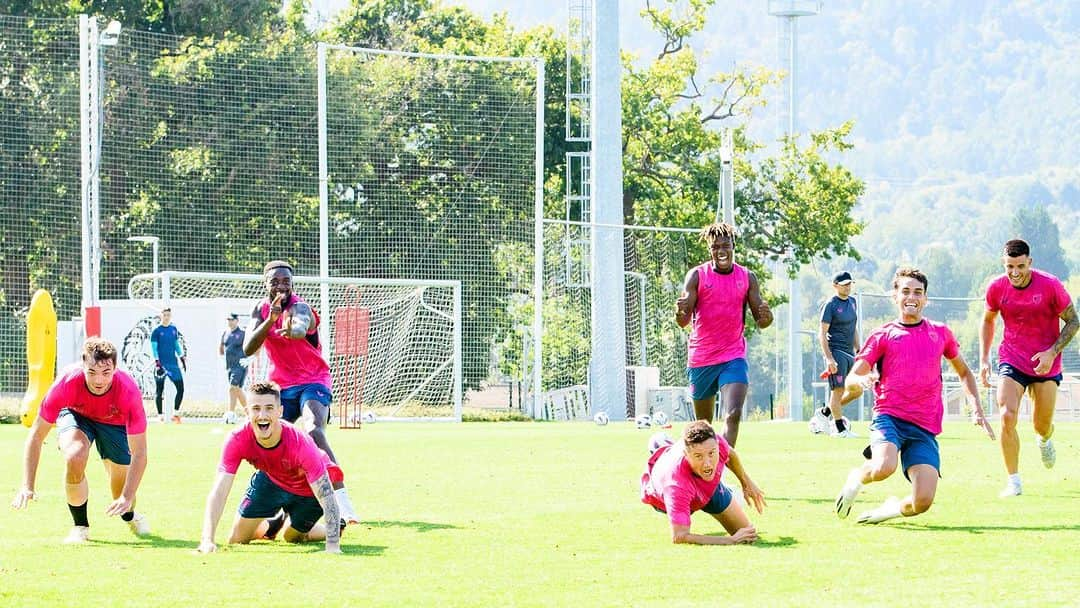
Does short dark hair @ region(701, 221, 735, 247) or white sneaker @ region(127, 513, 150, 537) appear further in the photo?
short dark hair @ region(701, 221, 735, 247)

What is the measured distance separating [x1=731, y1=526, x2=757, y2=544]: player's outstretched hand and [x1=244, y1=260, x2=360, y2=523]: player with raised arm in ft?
9.44

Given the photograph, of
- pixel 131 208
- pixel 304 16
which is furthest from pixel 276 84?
pixel 304 16

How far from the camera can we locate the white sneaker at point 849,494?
1060cm

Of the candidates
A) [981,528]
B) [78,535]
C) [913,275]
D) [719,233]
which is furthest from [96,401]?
[981,528]

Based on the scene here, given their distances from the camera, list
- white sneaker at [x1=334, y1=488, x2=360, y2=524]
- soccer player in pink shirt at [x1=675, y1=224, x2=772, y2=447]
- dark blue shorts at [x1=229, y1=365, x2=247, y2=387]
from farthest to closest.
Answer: dark blue shorts at [x1=229, y1=365, x2=247, y2=387] → soccer player in pink shirt at [x1=675, y1=224, x2=772, y2=447] → white sneaker at [x1=334, y1=488, x2=360, y2=524]

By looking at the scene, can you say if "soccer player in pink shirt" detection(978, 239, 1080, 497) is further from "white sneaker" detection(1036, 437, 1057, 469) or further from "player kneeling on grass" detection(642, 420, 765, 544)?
"player kneeling on grass" detection(642, 420, 765, 544)

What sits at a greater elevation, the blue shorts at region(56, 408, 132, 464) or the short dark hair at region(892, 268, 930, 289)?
A: the short dark hair at region(892, 268, 930, 289)

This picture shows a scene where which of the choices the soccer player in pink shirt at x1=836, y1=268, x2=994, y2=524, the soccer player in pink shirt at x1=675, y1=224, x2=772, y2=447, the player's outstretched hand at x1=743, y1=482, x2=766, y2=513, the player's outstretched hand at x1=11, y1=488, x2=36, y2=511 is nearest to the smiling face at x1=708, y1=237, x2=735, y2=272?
the soccer player in pink shirt at x1=675, y1=224, x2=772, y2=447

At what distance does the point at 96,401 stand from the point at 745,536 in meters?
4.24

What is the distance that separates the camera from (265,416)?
31.3 ft

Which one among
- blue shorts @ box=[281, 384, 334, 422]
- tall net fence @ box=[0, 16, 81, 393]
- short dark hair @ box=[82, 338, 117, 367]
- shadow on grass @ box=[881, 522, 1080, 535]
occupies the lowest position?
shadow on grass @ box=[881, 522, 1080, 535]

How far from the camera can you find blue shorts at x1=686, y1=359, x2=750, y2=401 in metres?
13.4

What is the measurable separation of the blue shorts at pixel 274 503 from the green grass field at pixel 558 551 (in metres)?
0.22

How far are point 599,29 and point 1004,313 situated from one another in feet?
82.5
